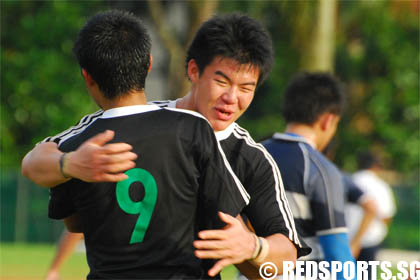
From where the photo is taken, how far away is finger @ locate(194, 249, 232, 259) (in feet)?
9.75

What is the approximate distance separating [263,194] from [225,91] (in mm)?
580

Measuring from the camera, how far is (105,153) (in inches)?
114

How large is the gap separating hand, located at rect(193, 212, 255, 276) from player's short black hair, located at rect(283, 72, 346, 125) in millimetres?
2407

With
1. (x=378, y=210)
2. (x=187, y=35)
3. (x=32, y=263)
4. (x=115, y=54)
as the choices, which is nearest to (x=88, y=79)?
(x=115, y=54)

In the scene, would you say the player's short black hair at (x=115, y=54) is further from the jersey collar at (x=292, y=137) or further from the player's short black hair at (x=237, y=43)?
the jersey collar at (x=292, y=137)

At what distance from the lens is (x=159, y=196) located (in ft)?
10.0

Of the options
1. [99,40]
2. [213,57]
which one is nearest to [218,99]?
[213,57]

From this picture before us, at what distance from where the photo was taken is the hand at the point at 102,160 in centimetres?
289

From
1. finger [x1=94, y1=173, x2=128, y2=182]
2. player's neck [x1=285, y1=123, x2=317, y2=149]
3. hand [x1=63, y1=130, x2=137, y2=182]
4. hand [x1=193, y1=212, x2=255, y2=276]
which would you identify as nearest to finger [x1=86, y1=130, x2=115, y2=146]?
hand [x1=63, y1=130, x2=137, y2=182]

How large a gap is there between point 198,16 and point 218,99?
54.5ft

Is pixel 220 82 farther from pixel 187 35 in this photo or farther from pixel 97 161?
pixel 187 35

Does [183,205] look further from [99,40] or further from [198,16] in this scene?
[198,16]

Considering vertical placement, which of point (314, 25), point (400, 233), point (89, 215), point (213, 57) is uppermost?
point (314, 25)

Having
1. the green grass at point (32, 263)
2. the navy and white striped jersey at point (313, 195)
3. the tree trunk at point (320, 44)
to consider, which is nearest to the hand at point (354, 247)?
the navy and white striped jersey at point (313, 195)
